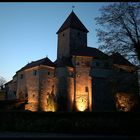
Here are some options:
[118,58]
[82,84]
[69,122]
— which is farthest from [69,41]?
[118,58]

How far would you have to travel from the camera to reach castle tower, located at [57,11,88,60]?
5106 cm

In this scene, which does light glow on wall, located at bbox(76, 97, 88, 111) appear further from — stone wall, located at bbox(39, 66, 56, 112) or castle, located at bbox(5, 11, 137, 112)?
stone wall, located at bbox(39, 66, 56, 112)

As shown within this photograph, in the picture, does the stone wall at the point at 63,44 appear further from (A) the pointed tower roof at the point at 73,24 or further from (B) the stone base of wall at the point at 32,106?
(B) the stone base of wall at the point at 32,106

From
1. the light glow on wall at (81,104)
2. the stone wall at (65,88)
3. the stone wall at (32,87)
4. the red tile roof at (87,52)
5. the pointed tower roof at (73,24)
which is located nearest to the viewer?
the stone wall at (65,88)

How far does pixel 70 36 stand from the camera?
51031 millimetres

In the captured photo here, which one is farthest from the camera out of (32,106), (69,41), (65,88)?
(69,41)

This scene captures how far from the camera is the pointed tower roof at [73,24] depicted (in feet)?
171

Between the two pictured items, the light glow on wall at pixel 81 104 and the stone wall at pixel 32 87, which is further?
the stone wall at pixel 32 87

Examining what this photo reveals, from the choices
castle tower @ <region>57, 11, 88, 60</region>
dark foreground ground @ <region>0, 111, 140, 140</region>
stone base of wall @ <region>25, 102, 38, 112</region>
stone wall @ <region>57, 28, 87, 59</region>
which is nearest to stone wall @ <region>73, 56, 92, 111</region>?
castle tower @ <region>57, 11, 88, 60</region>

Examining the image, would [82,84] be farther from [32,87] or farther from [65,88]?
[32,87]

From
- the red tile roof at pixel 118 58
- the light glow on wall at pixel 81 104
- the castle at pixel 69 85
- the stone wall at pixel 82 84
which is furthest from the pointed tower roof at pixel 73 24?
the red tile roof at pixel 118 58

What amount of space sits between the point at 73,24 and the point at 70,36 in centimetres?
325

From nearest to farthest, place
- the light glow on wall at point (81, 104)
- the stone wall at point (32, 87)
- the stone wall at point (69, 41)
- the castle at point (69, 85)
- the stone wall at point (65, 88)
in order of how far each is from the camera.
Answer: the stone wall at point (65, 88) → the light glow on wall at point (81, 104) → the castle at point (69, 85) → the stone wall at point (32, 87) → the stone wall at point (69, 41)

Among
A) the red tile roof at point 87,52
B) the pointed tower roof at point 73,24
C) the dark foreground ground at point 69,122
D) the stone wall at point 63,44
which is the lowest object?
the dark foreground ground at point 69,122
